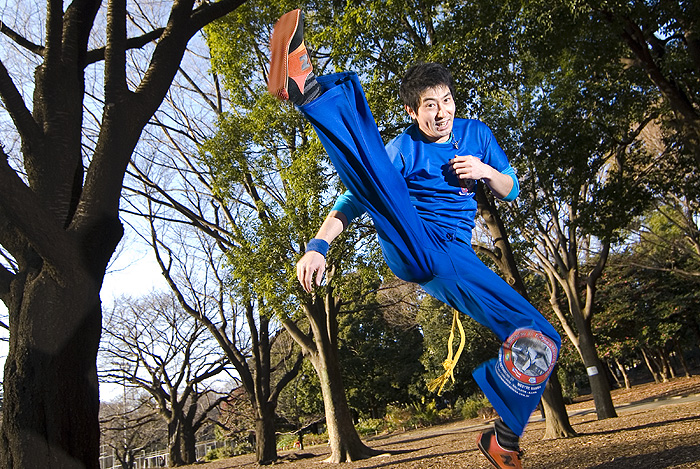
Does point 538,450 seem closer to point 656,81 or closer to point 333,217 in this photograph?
point 656,81

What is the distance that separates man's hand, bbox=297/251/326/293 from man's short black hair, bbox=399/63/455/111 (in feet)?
2.53

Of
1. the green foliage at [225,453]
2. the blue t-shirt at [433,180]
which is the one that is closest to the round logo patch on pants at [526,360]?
the blue t-shirt at [433,180]

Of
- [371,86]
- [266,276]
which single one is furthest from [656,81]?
[266,276]

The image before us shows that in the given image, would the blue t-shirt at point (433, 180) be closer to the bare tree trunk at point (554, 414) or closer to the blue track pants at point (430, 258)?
the blue track pants at point (430, 258)

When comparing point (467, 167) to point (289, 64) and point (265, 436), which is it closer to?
point (289, 64)

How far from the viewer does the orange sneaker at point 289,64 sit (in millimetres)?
1974

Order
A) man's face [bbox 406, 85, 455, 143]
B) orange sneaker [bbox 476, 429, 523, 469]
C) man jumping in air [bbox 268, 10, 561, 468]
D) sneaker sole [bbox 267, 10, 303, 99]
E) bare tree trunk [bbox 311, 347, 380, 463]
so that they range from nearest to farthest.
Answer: sneaker sole [bbox 267, 10, 303, 99] → man jumping in air [bbox 268, 10, 561, 468] → orange sneaker [bbox 476, 429, 523, 469] → man's face [bbox 406, 85, 455, 143] → bare tree trunk [bbox 311, 347, 380, 463]

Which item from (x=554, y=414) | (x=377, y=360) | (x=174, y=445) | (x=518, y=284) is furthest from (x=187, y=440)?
(x=518, y=284)

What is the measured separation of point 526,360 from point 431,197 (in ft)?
2.47

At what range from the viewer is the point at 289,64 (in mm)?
1978

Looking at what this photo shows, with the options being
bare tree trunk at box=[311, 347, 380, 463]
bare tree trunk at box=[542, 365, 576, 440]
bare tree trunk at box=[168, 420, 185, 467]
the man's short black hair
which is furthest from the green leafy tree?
bare tree trunk at box=[168, 420, 185, 467]

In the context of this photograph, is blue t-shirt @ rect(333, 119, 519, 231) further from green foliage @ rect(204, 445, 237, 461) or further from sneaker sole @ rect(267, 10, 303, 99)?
green foliage @ rect(204, 445, 237, 461)

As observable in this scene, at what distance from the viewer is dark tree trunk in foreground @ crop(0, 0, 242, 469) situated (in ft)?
15.2

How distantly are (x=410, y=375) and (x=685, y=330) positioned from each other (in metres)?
13.8
